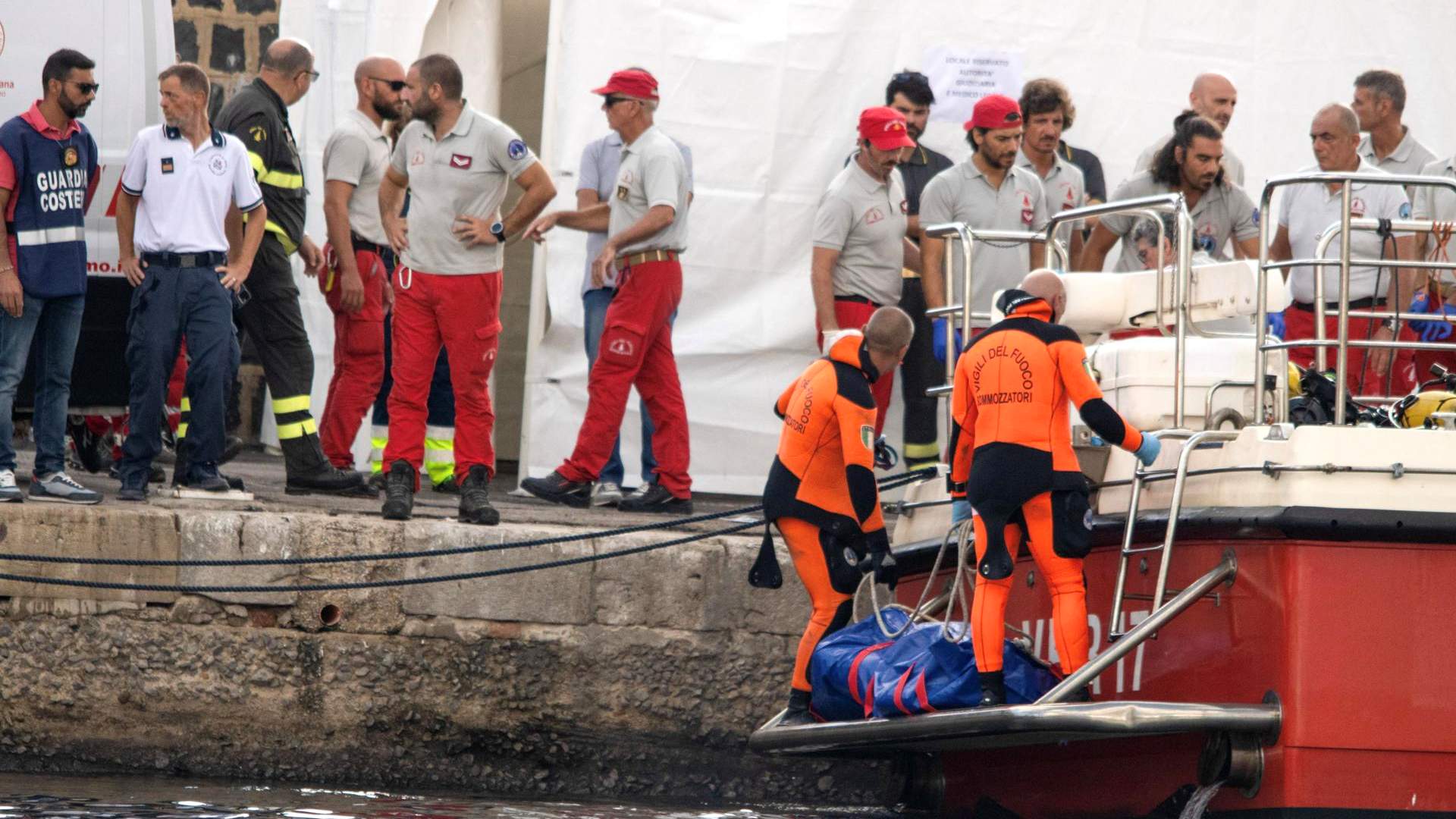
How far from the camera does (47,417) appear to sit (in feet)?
23.9

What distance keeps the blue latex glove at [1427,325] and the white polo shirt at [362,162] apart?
421 cm

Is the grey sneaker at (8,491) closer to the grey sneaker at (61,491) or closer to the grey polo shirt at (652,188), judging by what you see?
the grey sneaker at (61,491)

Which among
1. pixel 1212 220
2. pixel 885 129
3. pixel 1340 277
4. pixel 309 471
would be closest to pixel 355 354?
pixel 309 471

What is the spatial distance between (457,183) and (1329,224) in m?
3.41

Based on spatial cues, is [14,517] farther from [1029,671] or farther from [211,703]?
[1029,671]

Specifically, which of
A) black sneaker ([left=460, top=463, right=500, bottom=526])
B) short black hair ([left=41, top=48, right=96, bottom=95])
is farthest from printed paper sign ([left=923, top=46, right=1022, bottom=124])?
short black hair ([left=41, top=48, right=96, bottom=95])

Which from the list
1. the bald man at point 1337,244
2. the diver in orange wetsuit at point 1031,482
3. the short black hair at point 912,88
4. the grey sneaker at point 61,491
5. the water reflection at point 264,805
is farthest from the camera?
the short black hair at point 912,88

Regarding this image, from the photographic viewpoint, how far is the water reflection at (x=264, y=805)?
6.05 metres

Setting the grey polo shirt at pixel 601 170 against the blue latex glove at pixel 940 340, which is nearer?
the blue latex glove at pixel 940 340

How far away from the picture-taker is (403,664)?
7191 mm

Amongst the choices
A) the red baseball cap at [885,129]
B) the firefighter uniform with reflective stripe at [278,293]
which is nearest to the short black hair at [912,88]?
the red baseball cap at [885,129]

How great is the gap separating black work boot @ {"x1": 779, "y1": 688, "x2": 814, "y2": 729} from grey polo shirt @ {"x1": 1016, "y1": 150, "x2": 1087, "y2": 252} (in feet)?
9.33

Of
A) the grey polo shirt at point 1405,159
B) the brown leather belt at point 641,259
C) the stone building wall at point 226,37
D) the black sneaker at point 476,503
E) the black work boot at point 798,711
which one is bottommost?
the black work boot at point 798,711

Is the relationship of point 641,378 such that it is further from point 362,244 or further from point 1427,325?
point 1427,325
